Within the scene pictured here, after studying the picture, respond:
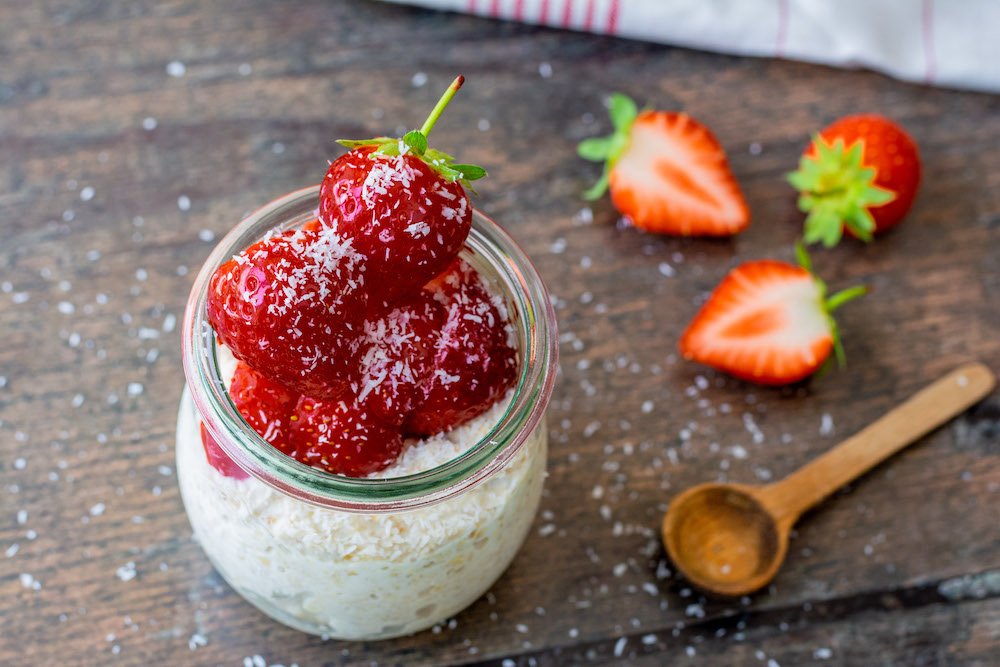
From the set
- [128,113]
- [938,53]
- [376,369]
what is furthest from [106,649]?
[938,53]

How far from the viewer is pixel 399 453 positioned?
29.5 inches

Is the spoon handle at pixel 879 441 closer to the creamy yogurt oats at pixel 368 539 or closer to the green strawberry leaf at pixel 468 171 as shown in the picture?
the creamy yogurt oats at pixel 368 539

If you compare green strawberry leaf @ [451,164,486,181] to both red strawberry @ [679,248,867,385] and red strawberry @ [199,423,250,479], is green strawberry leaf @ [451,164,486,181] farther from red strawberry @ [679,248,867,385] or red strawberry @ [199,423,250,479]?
red strawberry @ [679,248,867,385]

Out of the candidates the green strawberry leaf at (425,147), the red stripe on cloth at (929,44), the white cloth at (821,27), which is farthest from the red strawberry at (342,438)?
the red stripe on cloth at (929,44)

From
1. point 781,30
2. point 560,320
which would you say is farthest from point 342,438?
point 781,30

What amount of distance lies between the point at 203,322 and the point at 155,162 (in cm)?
56

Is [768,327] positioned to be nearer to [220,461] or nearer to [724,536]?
[724,536]

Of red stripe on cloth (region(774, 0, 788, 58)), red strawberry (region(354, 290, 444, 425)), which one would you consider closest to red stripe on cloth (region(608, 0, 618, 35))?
red stripe on cloth (region(774, 0, 788, 58))

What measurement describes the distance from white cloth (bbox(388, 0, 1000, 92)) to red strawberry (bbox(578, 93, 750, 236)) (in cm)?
16

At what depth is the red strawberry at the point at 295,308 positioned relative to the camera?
654 mm

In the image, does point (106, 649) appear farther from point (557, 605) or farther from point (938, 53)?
point (938, 53)

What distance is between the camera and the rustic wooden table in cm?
107

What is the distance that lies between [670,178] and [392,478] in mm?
693

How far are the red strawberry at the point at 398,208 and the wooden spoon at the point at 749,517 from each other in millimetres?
552
